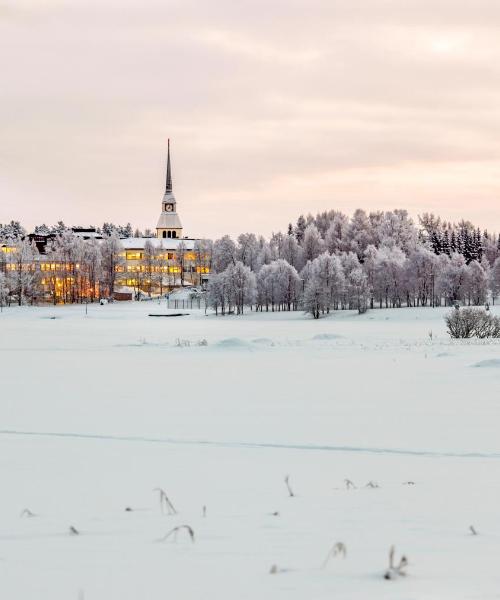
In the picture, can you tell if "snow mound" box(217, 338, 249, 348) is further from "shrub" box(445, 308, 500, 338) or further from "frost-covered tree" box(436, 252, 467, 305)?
"frost-covered tree" box(436, 252, 467, 305)

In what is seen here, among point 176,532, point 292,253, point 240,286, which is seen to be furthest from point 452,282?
point 176,532

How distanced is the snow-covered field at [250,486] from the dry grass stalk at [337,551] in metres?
0.07

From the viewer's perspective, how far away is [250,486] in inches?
345

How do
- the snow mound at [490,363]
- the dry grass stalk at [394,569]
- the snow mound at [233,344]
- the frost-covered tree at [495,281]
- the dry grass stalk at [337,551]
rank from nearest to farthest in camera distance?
the dry grass stalk at [394,569] < the dry grass stalk at [337,551] < the snow mound at [490,363] < the snow mound at [233,344] < the frost-covered tree at [495,281]

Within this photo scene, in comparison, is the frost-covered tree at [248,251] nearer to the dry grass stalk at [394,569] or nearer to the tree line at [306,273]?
the tree line at [306,273]

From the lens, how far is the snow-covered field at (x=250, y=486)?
17.6 ft

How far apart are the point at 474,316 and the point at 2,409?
32065 millimetres

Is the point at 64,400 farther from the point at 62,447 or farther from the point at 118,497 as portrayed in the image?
the point at 118,497

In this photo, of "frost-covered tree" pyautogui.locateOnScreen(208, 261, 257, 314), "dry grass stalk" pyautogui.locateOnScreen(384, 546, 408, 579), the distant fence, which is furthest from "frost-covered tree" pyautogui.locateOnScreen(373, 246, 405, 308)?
"dry grass stalk" pyautogui.locateOnScreen(384, 546, 408, 579)

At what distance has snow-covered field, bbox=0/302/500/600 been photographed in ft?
17.6

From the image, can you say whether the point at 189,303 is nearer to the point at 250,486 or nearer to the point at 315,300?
the point at 315,300

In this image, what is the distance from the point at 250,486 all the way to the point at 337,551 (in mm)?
2911

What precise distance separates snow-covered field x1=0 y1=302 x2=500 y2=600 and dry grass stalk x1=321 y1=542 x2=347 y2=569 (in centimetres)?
7

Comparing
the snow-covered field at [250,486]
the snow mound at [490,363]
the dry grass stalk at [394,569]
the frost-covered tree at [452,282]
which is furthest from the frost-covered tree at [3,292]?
the dry grass stalk at [394,569]
